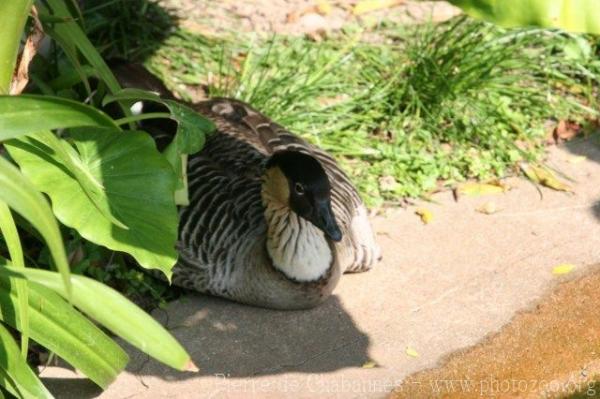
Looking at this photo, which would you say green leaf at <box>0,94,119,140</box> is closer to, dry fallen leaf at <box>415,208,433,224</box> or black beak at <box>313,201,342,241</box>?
black beak at <box>313,201,342,241</box>

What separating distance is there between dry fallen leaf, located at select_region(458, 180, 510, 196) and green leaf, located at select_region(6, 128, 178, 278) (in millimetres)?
2348

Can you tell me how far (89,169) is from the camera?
4145mm

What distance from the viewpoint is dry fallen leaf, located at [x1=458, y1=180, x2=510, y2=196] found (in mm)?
6066

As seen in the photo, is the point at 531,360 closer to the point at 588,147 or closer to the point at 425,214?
the point at 425,214

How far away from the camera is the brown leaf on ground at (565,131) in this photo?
6504 mm

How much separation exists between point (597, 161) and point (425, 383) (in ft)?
7.15

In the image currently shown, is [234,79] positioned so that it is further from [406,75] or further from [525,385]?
[525,385]

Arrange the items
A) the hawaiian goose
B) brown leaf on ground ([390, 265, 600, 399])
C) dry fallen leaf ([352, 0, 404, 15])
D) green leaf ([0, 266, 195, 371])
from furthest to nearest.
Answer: dry fallen leaf ([352, 0, 404, 15])
the hawaiian goose
brown leaf on ground ([390, 265, 600, 399])
green leaf ([0, 266, 195, 371])

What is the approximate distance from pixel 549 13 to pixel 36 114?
160 cm

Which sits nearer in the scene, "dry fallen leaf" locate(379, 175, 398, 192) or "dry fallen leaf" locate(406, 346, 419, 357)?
"dry fallen leaf" locate(406, 346, 419, 357)

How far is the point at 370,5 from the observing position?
7309 millimetres

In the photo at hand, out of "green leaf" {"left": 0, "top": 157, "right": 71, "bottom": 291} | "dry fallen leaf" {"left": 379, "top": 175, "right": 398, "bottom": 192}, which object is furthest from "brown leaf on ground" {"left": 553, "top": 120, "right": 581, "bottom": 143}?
"green leaf" {"left": 0, "top": 157, "right": 71, "bottom": 291}

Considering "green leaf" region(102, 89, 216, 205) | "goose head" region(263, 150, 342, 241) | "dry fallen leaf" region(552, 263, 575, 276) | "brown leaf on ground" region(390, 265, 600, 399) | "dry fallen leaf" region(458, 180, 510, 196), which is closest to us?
"green leaf" region(102, 89, 216, 205)

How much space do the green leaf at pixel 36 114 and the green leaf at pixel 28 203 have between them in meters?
0.19
